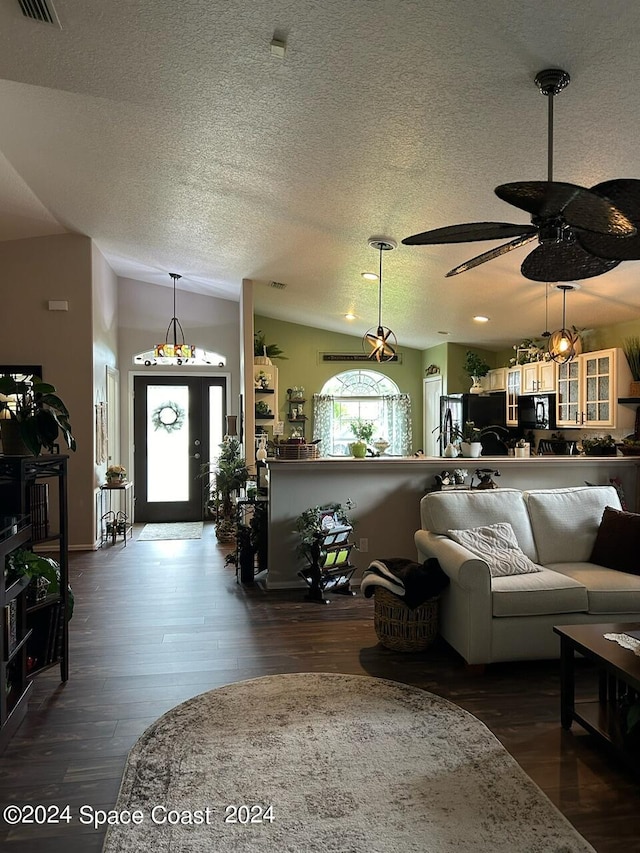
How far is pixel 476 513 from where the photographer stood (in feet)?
13.9

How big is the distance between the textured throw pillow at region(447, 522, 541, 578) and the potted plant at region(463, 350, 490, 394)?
513 centimetres

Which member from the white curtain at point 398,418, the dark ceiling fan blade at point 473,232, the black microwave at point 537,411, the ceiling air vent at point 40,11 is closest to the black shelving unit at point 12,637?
the dark ceiling fan blade at point 473,232

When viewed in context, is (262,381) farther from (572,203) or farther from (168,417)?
(572,203)

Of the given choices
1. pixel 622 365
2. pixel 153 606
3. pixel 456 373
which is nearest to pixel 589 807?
pixel 153 606

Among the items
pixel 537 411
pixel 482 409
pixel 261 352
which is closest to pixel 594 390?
pixel 537 411

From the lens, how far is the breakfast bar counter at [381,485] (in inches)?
209

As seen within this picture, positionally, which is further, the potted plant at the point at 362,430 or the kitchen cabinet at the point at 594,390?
the potted plant at the point at 362,430

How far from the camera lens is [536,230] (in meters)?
2.51

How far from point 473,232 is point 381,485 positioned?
3.14 metres

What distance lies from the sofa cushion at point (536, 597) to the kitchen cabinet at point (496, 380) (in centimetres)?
513

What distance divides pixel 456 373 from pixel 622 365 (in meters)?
3.44

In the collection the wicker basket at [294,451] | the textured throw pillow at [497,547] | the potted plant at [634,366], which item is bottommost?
the textured throw pillow at [497,547]

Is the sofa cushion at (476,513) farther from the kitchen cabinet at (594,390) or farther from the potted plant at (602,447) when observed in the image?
the kitchen cabinet at (594,390)

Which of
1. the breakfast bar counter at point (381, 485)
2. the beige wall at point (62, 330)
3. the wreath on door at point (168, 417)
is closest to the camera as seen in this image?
the breakfast bar counter at point (381, 485)
